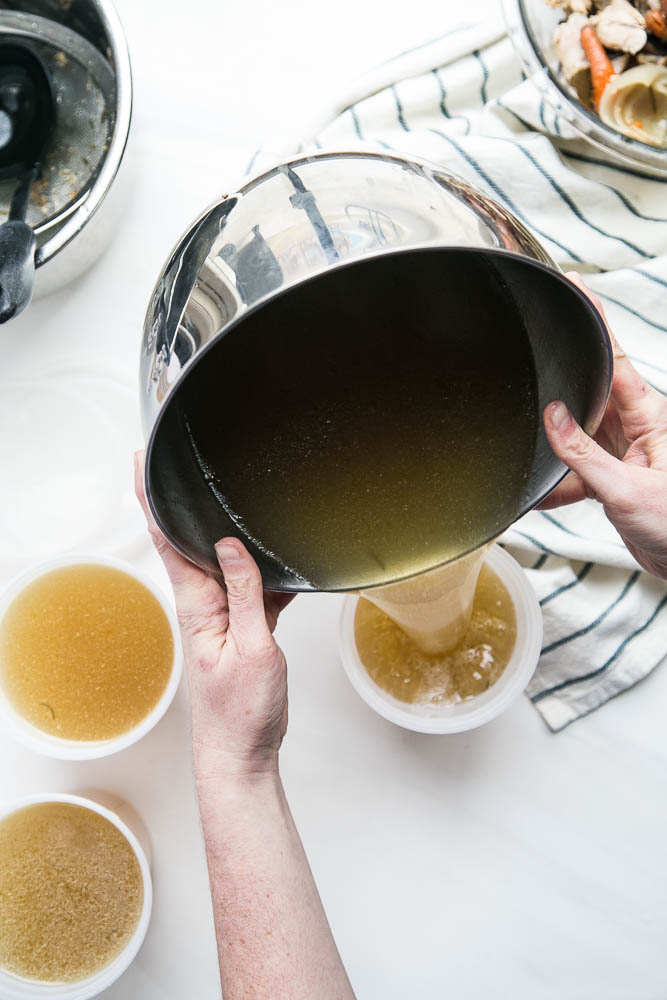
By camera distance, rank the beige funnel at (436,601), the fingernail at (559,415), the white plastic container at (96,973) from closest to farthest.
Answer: the fingernail at (559,415), the beige funnel at (436,601), the white plastic container at (96,973)

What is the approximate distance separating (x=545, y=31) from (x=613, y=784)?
2.64 feet

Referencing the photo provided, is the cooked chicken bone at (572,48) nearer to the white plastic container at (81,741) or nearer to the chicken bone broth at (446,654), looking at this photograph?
the chicken bone broth at (446,654)

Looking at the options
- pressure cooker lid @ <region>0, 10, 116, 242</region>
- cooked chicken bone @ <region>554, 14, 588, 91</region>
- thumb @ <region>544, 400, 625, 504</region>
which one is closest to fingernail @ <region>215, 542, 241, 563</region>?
thumb @ <region>544, 400, 625, 504</region>

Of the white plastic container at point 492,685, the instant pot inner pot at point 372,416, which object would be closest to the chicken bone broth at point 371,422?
the instant pot inner pot at point 372,416

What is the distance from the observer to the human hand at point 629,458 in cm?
73

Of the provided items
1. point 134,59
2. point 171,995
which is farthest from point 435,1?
point 171,995

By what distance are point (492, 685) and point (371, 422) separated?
39 cm

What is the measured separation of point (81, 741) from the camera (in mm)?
1030

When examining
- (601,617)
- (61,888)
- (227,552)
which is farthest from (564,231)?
(61,888)

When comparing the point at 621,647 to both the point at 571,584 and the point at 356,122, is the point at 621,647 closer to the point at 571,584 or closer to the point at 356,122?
the point at 571,584

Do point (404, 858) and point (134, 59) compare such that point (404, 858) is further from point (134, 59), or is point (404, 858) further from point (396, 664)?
point (134, 59)

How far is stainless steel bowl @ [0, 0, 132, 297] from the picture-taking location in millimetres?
946

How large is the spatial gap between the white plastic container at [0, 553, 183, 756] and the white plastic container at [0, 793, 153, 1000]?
5 centimetres

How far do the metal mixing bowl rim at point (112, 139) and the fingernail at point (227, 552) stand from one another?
15.9 inches
